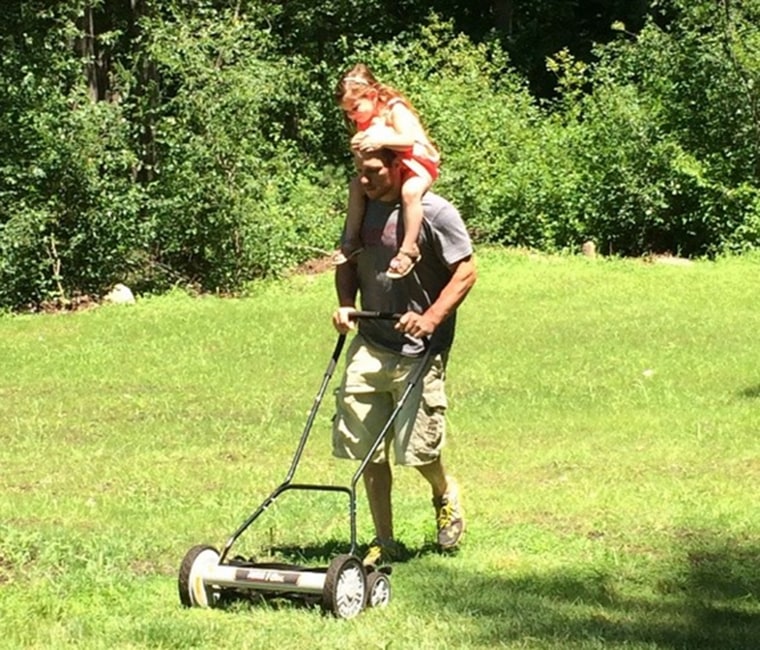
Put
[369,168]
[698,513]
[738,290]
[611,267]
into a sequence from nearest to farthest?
1. [369,168]
2. [698,513]
3. [738,290]
4. [611,267]

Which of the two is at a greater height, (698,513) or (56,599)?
(56,599)

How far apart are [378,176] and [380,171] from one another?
22 millimetres

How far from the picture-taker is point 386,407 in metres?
6.14

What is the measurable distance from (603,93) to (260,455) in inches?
629

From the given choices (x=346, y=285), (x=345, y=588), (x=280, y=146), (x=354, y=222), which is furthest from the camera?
(x=280, y=146)

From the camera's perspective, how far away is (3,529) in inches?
259

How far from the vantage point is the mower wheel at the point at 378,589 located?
5.28 m

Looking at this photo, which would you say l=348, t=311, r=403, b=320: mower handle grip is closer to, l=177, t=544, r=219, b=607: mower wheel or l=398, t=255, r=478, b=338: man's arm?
l=398, t=255, r=478, b=338: man's arm

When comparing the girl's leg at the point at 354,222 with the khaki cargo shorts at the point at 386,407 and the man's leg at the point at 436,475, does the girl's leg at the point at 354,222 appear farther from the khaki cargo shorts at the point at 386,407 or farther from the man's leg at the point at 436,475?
the man's leg at the point at 436,475

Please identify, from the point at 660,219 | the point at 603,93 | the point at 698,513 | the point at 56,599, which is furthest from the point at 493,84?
the point at 56,599

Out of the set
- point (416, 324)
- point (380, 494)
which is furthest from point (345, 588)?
point (416, 324)

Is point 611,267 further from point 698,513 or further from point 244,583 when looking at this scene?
point 244,583

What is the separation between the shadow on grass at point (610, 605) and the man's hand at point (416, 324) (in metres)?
1.04

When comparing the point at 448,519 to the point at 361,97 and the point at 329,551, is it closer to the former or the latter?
the point at 329,551
